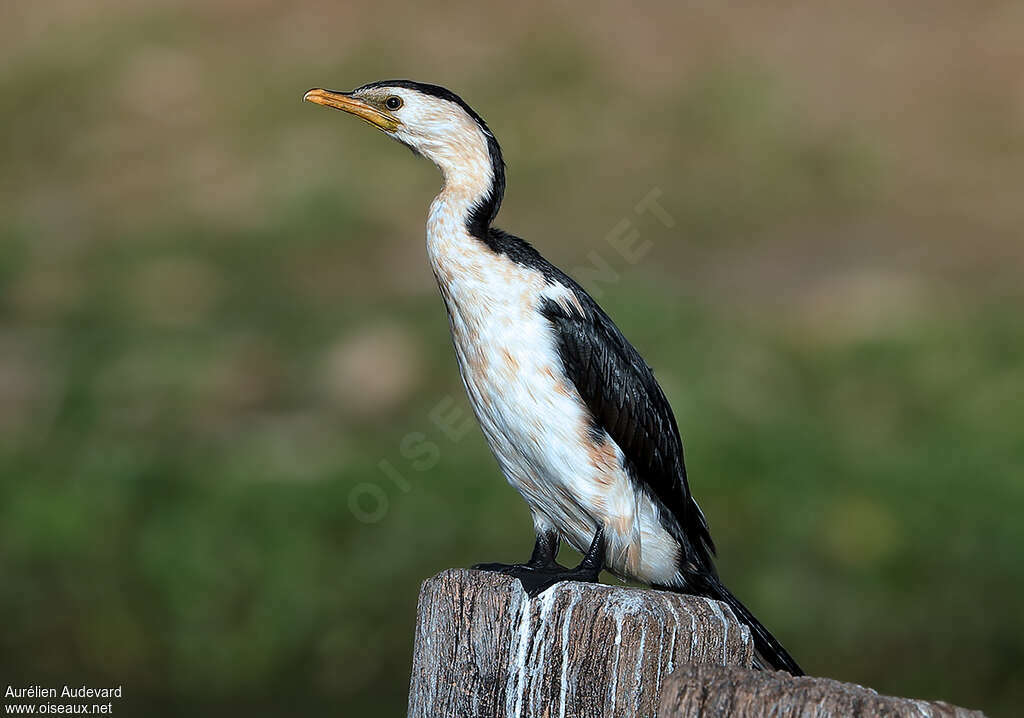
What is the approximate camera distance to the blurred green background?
27.0 ft

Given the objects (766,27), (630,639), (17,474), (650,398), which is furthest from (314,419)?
(766,27)

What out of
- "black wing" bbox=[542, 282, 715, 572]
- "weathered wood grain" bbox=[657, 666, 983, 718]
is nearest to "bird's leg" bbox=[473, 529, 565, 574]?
"black wing" bbox=[542, 282, 715, 572]

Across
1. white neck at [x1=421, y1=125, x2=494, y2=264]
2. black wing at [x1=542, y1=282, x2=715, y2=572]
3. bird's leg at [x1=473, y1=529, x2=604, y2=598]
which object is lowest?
bird's leg at [x1=473, y1=529, x2=604, y2=598]

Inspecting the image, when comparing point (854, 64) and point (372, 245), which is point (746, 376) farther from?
point (854, 64)

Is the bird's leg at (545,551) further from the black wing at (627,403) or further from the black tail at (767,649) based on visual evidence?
the black tail at (767,649)

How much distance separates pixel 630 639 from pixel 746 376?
7.09 metres

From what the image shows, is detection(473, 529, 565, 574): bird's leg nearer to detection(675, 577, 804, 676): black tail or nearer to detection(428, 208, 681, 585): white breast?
detection(428, 208, 681, 585): white breast

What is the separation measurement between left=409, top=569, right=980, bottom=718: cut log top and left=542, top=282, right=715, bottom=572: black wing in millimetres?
851

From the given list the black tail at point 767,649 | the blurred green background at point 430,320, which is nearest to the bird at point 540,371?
the black tail at point 767,649

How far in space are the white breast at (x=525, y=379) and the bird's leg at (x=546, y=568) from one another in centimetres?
9

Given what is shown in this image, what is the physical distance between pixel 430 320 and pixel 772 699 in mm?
8037

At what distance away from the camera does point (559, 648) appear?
10.5 feet

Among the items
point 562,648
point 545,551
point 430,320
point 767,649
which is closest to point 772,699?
point 562,648

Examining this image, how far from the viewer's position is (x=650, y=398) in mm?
4246
